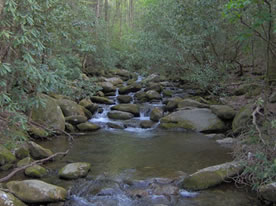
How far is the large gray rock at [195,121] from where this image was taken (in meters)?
11.3

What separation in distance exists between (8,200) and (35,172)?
158 centimetres

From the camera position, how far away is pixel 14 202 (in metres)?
4.87

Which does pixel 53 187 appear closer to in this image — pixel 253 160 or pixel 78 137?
pixel 253 160

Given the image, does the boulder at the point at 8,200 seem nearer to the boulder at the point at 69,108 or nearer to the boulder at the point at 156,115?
the boulder at the point at 69,108

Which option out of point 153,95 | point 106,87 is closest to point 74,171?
point 153,95

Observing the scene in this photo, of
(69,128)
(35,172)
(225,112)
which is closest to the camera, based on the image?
(35,172)

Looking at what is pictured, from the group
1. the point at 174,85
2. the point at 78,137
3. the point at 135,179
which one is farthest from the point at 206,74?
the point at 174,85

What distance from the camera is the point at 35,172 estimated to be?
639cm

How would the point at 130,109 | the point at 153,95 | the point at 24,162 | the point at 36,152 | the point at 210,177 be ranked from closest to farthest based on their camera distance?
the point at 210,177
the point at 24,162
the point at 36,152
the point at 130,109
the point at 153,95

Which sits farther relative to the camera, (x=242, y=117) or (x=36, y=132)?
(x=242, y=117)

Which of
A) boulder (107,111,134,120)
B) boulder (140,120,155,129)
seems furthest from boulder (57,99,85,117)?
boulder (140,120,155,129)

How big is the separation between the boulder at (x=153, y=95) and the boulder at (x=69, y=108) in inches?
189

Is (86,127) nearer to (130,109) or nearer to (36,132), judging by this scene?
(36,132)

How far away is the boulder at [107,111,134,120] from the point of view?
1338 centimetres
